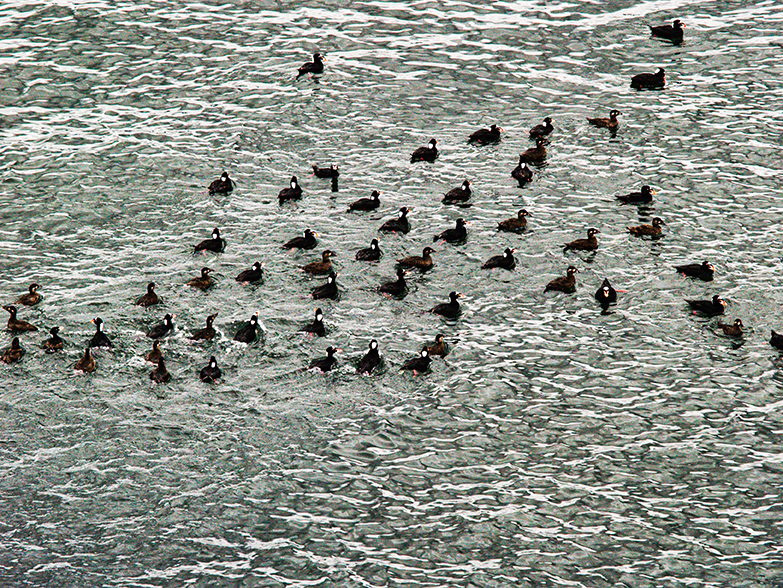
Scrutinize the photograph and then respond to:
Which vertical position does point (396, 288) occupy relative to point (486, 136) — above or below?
below

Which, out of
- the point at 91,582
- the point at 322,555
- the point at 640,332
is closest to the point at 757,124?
the point at 640,332

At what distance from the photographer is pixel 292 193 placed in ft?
127

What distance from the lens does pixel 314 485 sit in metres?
26.9

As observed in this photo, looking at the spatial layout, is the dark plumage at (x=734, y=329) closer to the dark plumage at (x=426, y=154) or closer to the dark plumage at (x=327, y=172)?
the dark plumage at (x=426, y=154)

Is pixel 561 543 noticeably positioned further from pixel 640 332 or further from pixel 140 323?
pixel 140 323

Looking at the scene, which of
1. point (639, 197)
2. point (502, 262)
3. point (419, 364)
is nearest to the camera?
point (419, 364)

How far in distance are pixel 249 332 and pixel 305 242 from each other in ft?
17.5

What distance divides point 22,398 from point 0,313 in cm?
499

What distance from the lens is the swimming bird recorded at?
30422mm

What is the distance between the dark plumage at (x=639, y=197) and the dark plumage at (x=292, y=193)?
11.7 metres

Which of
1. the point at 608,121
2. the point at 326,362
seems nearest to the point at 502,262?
the point at 326,362

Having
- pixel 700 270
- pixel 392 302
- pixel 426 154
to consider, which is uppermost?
pixel 426 154

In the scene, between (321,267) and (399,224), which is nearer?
(321,267)

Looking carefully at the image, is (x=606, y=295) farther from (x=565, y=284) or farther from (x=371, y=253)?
(x=371, y=253)
